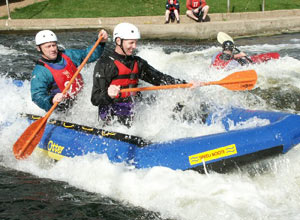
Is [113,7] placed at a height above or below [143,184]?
above

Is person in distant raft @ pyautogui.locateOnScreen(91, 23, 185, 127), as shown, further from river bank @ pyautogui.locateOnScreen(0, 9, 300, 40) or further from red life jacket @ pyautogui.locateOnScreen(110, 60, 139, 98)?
river bank @ pyautogui.locateOnScreen(0, 9, 300, 40)

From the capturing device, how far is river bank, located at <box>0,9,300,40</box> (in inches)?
525

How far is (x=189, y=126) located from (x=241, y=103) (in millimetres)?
2506

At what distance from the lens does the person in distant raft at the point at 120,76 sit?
4.57 m

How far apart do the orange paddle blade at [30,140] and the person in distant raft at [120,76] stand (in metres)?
0.70

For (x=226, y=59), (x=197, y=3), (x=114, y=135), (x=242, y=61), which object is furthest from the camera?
(x=197, y=3)

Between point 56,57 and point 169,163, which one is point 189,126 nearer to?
point 169,163

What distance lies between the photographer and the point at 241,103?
23.5ft

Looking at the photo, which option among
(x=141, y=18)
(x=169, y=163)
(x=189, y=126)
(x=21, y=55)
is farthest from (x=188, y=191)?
(x=141, y=18)

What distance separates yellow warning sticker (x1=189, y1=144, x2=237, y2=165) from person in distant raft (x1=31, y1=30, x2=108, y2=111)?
184cm

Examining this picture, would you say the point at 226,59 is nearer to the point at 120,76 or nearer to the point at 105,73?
the point at 120,76

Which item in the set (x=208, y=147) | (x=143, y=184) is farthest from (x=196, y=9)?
(x=143, y=184)

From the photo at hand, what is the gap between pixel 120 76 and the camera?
4727 mm

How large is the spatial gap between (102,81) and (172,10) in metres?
9.97
